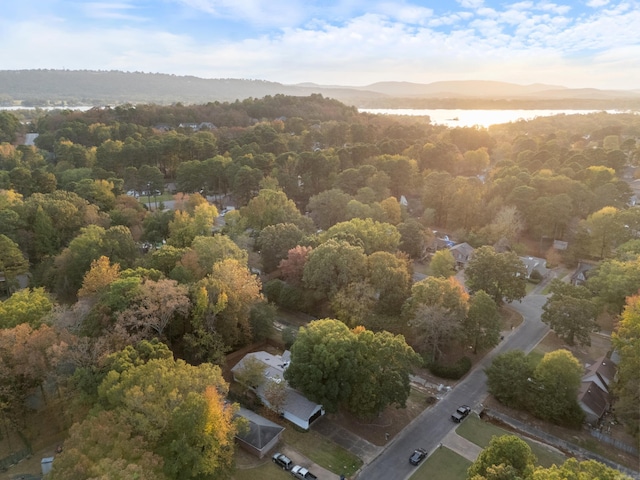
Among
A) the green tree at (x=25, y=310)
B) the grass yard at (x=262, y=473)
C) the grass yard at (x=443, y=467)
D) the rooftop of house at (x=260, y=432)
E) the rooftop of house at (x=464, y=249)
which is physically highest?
the green tree at (x=25, y=310)

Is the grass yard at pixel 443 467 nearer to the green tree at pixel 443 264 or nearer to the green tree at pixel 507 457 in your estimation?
the green tree at pixel 507 457

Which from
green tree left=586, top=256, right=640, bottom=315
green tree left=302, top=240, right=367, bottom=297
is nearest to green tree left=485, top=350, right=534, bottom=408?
green tree left=302, top=240, right=367, bottom=297

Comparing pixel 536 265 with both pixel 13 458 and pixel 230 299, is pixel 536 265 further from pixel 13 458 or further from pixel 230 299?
pixel 13 458

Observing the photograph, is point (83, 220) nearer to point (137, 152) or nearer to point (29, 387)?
point (29, 387)

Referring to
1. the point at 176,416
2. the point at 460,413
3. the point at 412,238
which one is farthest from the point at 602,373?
the point at 176,416

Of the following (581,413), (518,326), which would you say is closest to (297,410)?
(581,413)

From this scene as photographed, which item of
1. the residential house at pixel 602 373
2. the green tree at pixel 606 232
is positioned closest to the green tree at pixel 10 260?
the residential house at pixel 602 373
